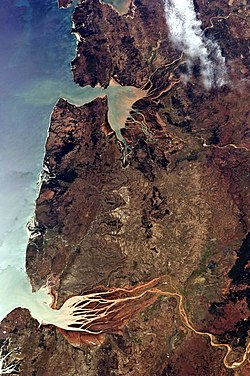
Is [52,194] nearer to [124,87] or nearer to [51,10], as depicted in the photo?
[124,87]

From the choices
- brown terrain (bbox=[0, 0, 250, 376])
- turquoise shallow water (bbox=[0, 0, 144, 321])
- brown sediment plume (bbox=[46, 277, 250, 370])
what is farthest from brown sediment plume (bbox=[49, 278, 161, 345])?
turquoise shallow water (bbox=[0, 0, 144, 321])

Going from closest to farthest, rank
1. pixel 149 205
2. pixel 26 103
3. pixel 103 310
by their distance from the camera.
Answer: pixel 103 310, pixel 149 205, pixel 26 103

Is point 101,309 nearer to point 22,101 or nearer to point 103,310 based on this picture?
point 103,310

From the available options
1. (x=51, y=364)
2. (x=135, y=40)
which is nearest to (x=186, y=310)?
(x=51, y=364)

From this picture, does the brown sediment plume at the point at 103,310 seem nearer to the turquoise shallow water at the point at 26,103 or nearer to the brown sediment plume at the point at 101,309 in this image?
the brown sediment plume at the point at 101,309

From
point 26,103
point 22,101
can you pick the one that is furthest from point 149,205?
point 22,101

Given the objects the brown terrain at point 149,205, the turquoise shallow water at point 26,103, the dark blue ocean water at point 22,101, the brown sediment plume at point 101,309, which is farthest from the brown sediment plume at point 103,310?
the dark blue ocean water at point 22,101
